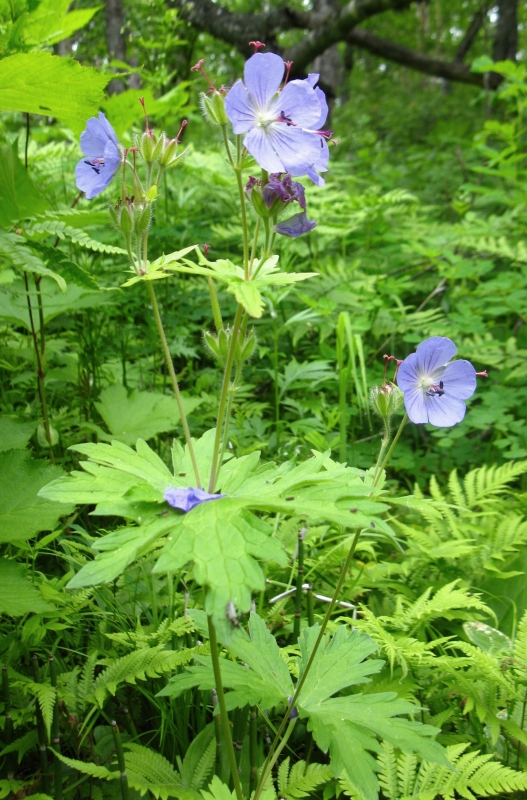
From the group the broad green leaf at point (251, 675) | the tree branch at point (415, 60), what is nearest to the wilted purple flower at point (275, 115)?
the broad green leaf at point (251, 675)

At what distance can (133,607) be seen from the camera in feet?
5.60

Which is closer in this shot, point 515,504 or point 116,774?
point 116,774

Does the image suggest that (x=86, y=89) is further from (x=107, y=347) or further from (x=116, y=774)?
(x=116, y=774)

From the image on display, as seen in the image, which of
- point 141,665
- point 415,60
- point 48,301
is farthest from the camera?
point 415,60

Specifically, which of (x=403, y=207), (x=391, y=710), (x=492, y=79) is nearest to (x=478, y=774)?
(x=391, y=710)

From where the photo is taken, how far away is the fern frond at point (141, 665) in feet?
4.63

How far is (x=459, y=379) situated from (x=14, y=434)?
4.21ft

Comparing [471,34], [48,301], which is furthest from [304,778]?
[471,34]

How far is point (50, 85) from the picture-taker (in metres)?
1.63

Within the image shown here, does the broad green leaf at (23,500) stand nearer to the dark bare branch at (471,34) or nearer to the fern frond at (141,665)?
the fern frond at (141,665)

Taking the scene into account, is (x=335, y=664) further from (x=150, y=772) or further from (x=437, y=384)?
(x=437, y=384)

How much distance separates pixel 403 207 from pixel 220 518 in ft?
12.3

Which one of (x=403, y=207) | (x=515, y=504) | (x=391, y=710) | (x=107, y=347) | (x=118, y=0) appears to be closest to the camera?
(x=391, y=710)

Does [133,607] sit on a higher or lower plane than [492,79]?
lower
